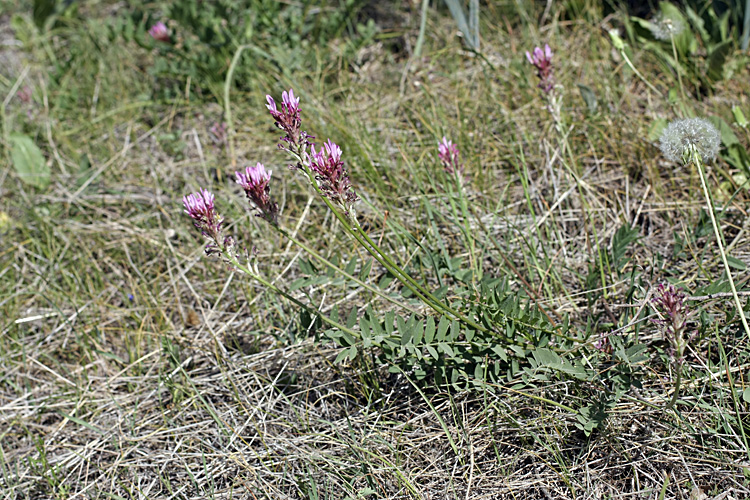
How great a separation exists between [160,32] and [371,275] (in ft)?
6.57

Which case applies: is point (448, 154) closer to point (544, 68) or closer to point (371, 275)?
point (544, 68)

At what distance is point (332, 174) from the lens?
149 cm

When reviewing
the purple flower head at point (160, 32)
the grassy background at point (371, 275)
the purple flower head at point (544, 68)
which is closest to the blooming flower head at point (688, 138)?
the grassy background at point (371, 275)

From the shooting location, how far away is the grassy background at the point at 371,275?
1.79 meters

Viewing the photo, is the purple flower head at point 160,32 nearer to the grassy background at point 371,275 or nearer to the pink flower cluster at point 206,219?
the grassy background at point 371,275

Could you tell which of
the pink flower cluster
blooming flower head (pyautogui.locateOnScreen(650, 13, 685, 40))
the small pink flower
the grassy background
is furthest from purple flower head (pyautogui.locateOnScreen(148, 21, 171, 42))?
blooming flower head (pyautogui.locateOnScreen(650, 13, 685, 40))

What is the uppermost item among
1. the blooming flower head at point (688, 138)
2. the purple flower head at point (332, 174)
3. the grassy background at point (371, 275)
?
the purple flower head at point (332, 174)

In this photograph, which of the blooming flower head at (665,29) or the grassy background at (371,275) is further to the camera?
the blooming flower head at (665,29)

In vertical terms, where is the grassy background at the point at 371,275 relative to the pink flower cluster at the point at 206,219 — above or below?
below

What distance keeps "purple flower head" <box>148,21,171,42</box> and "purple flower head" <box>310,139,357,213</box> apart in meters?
2.36

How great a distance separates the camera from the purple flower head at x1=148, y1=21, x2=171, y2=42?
3.41 m

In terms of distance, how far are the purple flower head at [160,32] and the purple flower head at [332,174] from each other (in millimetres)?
2358

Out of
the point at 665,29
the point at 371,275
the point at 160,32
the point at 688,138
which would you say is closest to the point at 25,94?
the point at 160,32

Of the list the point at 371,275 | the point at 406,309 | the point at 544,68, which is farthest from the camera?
the point at 371,275
